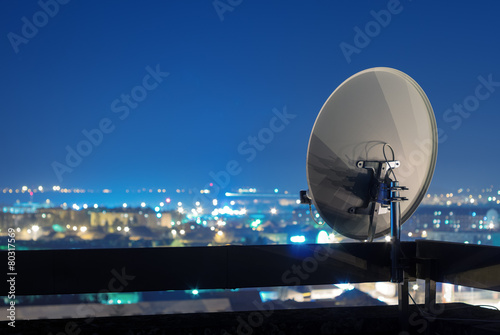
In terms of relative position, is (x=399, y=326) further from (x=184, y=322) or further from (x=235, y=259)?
(x=184, y=322)

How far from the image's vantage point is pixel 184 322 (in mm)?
2887

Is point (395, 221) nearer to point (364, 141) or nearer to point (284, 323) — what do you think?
point (364, 141)

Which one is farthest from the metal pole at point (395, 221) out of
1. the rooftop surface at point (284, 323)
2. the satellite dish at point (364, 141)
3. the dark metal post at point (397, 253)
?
the rooftop surface at point (284, 323)

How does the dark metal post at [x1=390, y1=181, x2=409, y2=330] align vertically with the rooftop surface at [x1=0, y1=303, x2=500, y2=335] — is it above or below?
above

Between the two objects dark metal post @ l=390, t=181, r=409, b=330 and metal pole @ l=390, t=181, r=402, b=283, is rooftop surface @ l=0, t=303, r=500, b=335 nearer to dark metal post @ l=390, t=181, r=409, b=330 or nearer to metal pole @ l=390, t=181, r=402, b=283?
dark metal post @ l=390, t=181, r=409, b=330

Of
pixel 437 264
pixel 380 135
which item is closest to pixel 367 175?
pixel 380 135

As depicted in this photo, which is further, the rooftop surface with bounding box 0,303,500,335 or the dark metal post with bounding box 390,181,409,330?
the dark metal post with bounding box 390,181,409,330

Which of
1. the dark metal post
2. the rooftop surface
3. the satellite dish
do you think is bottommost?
the rooftop surface

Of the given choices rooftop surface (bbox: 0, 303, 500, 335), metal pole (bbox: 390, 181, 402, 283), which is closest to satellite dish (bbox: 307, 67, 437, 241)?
metal pole (bbox: 390, 181, 402, 283)

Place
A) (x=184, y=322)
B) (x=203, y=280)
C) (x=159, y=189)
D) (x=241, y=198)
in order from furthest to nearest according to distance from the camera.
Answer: (x=159, y=189) → (x=241, y=198) → (x=203, y=280) → (x=184, y=322)

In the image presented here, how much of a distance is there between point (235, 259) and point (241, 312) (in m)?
0.42

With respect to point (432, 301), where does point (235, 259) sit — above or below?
above

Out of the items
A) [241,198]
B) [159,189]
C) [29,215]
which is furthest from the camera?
[159,189]

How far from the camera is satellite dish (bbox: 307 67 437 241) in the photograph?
3387 millimetres
